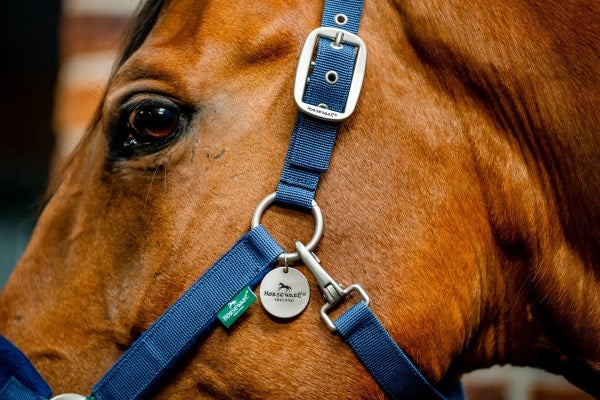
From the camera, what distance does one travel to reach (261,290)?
0.99 m

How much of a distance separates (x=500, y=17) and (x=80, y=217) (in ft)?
2.07

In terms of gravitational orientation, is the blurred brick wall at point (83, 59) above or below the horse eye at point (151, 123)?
below

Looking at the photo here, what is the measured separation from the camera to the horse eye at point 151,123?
1.05 meters

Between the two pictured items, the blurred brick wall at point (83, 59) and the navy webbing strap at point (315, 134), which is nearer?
the navy webbing strap at point (315, 134)

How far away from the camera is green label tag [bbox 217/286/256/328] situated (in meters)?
0.99

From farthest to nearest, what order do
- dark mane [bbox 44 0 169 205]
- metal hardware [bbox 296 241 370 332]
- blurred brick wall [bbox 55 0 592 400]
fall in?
blurred brick wall [bbox 55 0 592 400], dark mane [bbox 44 0 169 205], metal hardware [bbox 296 241 370 332]

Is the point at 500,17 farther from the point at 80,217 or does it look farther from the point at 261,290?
the point at 80,217

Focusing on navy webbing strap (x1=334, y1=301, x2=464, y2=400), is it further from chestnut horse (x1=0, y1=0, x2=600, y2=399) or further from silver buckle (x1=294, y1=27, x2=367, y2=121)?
silver buckle (x1=294, y1=27, x2=367, y2=121)

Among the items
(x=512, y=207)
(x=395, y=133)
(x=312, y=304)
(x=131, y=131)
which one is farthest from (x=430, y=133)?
(x=131, y=131)

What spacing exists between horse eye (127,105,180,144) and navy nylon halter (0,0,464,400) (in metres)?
0.16

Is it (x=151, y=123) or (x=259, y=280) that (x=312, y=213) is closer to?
(x=259, y=280)

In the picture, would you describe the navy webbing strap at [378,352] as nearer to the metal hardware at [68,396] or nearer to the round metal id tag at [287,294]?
the round metal id tag at [287,294]

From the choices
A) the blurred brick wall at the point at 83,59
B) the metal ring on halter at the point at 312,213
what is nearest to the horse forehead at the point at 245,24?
the metal ring on halter at the point at 312,213

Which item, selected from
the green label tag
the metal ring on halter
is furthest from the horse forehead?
the green label tag
